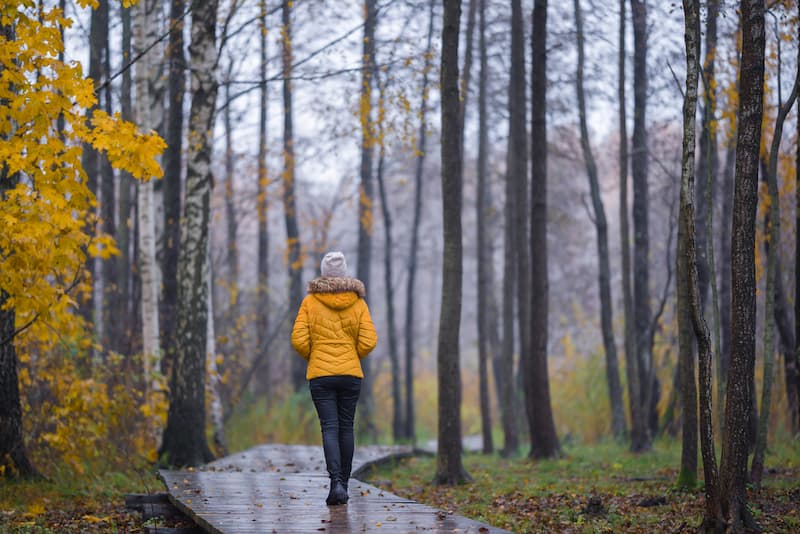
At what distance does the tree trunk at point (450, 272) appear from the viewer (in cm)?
1095

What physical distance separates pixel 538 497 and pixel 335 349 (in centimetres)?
341

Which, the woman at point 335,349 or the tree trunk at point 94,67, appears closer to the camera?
the woman at point 335,349

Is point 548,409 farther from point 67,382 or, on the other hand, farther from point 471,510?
point 67,382

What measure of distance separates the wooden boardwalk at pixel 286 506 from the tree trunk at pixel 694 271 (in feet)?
5.70

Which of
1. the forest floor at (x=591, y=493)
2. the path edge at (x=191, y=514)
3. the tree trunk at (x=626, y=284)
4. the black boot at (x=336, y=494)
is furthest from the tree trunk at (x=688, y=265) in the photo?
the path edge at (x=191, y=514)

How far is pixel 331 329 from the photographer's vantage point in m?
7.62

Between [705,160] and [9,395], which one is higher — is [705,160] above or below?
above

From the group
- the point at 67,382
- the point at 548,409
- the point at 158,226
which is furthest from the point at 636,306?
the point at 67,382

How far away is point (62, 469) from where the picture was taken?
35.7ft

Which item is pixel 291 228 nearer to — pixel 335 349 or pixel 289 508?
pixel 335 349

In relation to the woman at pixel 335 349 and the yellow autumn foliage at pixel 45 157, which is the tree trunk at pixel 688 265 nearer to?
the woman at pixel 335 349

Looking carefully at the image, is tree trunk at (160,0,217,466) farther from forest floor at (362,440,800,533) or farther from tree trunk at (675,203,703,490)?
tree trunk at (675,203,703,490)

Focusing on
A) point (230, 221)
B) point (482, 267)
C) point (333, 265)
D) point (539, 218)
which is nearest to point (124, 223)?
point (230, 221)

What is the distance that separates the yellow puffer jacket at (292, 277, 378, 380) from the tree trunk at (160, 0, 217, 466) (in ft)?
16.2
